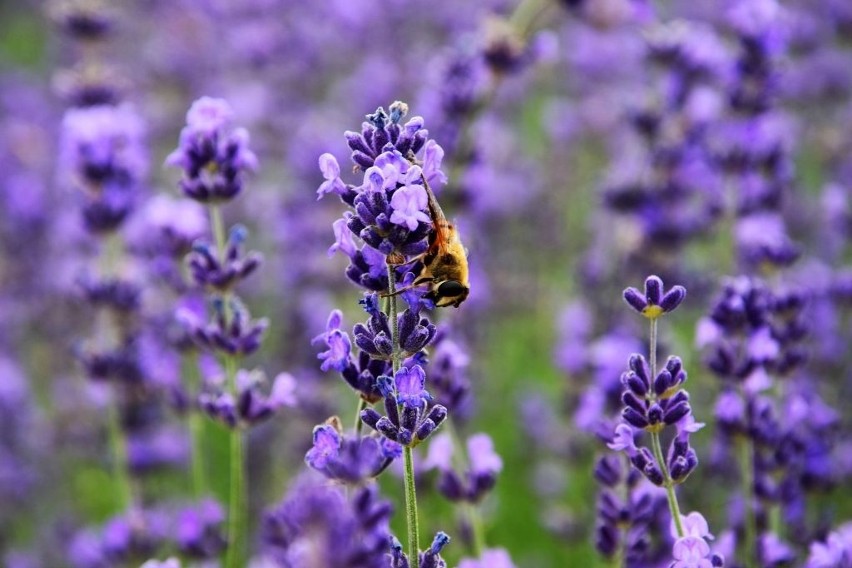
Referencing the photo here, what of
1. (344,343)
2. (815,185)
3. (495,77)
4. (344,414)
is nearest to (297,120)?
(344,414)

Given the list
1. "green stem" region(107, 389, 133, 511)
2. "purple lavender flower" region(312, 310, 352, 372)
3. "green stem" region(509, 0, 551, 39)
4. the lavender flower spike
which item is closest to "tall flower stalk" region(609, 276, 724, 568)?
the lavender flower spike

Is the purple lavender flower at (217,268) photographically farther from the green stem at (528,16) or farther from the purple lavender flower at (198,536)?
the green stem at (528,16)

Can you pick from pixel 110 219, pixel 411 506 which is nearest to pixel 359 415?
pixel 411 506

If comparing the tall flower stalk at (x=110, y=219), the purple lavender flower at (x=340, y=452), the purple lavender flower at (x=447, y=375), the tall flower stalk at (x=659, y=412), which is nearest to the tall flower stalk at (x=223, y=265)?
the purple lavender flower at (x=447, y=375)

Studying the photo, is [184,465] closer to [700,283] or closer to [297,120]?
[700,283]

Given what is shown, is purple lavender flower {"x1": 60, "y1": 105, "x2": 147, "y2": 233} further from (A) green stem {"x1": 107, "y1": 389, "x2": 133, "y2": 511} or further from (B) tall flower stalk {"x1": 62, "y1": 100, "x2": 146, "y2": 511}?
(A) green stem {"x1": 107, "y1": 389, "x2": 133, "y2": 511}
